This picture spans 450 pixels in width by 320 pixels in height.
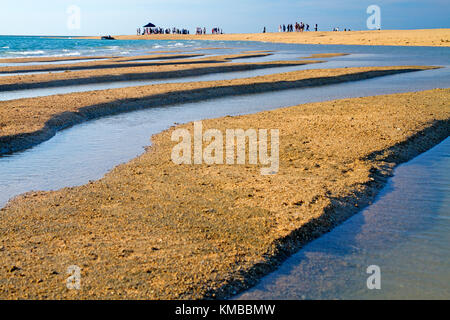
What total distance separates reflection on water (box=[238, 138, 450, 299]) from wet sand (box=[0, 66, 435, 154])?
9.44 metres

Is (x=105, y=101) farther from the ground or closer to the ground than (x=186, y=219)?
farther from the ground

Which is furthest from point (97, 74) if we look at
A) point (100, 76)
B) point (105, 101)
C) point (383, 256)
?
point (383, 256)

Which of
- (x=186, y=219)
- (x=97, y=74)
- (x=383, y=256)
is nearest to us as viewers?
(x=383, y=256)

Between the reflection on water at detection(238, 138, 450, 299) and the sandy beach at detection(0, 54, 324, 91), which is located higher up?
the sandy beach at detection(0, 54, 324, 91)

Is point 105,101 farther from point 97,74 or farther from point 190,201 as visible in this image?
point 190,201

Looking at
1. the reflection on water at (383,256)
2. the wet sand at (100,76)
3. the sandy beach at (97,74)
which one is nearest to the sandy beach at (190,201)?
the reflection on water at (383,256)

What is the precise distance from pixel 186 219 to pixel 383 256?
117 inches

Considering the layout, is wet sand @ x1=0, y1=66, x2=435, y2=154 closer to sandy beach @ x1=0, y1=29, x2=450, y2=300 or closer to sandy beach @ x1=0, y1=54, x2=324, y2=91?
sandy beach @ x1=0, y1=29, x2=450, y2=300

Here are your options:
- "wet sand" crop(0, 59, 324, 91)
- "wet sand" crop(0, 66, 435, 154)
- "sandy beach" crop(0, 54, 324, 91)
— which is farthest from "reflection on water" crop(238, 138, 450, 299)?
"sandy beach" crop(0, 54, 324, 91)

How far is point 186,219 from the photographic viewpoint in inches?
Answer: 290

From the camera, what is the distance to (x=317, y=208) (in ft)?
25.6

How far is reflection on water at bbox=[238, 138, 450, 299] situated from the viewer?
18.6 feet

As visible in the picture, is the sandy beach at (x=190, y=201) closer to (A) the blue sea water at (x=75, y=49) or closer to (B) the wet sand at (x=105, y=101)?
(B) the wet sand at (x=105, y=101)
